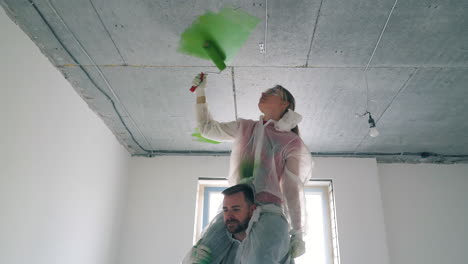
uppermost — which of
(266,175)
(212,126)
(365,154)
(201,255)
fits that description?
(365,154)

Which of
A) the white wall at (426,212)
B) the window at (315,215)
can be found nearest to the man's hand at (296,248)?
the window at (315,215)

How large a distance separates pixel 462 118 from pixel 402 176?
957mm

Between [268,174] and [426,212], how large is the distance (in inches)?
115

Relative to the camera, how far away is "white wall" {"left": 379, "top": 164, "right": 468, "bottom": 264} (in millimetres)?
3668

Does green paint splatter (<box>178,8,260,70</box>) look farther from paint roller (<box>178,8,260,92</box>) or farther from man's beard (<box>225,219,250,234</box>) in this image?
man's beard (<box>225,219,250,234</box>)

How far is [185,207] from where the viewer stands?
3.81 m

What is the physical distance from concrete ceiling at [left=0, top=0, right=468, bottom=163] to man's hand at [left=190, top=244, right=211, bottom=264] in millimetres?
1283

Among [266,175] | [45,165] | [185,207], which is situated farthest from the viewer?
[185,207]

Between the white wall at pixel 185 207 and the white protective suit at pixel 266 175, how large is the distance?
214 cm

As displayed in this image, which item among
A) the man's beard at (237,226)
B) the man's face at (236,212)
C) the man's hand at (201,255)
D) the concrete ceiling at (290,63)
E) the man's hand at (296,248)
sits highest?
the concrete ceiling at (290,63)

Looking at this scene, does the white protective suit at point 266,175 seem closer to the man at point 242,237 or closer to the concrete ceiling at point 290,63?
the man at point 242,237

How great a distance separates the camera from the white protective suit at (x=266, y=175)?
1.40m

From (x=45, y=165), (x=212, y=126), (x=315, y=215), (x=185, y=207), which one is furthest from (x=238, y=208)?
(x=315, y=215)

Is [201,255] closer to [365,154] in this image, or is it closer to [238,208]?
[238,208]
